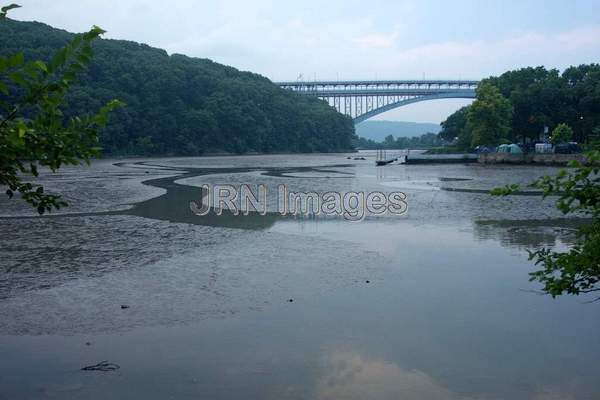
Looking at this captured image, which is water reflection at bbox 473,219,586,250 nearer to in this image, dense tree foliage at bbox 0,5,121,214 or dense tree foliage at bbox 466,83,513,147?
dense tree foliage at bbox 0,5,121,214

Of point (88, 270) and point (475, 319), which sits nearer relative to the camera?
point (475, 319)

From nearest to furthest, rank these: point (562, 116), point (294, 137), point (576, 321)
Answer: point (576, 321), point (562, 116), point (294, 137)

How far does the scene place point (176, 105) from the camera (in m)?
108

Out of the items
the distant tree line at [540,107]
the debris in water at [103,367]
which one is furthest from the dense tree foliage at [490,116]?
the debris in water at [103,367]

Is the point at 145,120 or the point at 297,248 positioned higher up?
the point at 145,120

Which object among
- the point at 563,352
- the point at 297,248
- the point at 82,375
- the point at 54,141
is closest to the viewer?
the point at 54,141

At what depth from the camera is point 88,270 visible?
433 inches

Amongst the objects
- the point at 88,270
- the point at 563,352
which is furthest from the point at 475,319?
the point at 88,270

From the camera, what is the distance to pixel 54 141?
3504 millimetres

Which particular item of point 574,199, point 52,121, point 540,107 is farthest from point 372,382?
point 540,107

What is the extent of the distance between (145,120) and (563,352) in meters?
99.7

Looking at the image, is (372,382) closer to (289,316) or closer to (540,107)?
(289,316)

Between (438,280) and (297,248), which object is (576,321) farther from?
(297,248)

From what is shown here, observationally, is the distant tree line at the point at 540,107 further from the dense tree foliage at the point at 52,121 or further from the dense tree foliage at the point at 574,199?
the dense tree foliage at the point at 52,121
